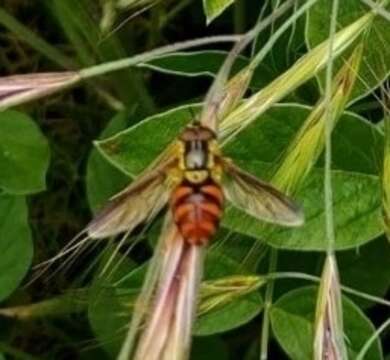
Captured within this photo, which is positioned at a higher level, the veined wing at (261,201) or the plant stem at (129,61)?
the plant stem at (129,61)

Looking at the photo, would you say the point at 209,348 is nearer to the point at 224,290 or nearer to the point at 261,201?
the point at 224,290

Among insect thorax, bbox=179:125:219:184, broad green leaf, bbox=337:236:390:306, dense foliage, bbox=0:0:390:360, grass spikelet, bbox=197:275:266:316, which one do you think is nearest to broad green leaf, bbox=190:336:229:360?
dense foliage, bbox=0:0:390:360

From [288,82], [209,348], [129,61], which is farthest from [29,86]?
[209,348]

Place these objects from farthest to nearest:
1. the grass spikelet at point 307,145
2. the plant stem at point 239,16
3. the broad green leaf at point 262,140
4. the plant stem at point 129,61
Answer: the plant stem at point 239,16 < the broad green leaf at point 262,140 < the grass spikelet at point 307,145 < the plant stem at point 129,61

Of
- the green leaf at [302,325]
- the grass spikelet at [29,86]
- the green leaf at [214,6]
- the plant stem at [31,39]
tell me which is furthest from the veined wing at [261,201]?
the plant stem at [31,39]

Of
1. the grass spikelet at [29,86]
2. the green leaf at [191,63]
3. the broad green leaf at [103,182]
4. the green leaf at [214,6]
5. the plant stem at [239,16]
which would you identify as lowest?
the grass spikelet at [29,86]

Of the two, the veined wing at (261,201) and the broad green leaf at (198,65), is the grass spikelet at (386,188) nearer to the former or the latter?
the veined wing at (261,201)

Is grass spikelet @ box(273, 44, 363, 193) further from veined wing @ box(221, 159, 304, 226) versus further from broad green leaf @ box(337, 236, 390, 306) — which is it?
broad green leaf @ box(337, 236, 390, 306)
